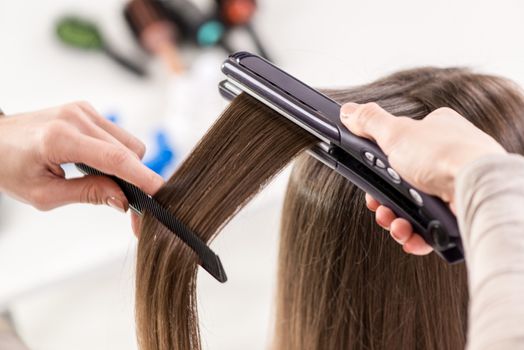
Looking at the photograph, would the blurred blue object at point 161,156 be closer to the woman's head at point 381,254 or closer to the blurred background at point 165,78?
the blurred background at point 165,78

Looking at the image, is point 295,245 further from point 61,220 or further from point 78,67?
point 78,67

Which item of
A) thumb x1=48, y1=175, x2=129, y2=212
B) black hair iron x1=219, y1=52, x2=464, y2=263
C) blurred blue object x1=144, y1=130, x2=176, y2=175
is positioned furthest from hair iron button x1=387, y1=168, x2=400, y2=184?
blurred blue object x1=144, y1=130, x2=176, y2=175

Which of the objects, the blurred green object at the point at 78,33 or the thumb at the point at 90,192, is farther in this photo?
the blurred green object at the point at 78,33

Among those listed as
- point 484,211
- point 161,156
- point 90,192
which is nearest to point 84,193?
point 90,192

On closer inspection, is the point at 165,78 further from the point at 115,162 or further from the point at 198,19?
the point at 115,162

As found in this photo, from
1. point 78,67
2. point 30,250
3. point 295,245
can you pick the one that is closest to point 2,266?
point 30,250

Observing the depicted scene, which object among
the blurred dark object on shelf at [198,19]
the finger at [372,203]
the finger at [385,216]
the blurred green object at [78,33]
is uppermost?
the blurred dark object on shelf at [198,19]

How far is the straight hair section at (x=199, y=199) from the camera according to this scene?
→ 0.65 meters

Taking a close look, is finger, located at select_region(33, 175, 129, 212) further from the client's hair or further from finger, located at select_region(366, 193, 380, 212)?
finger, located at select_region(366, 193, 380, 212)

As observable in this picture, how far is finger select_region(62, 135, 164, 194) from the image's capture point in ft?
2.19

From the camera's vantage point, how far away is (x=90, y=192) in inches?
28.1

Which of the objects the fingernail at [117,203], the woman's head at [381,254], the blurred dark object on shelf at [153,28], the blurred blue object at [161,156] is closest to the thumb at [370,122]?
the woman's head at [381,254]

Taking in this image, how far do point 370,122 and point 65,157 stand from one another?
30cm

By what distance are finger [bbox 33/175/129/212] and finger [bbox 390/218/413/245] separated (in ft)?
0.82
